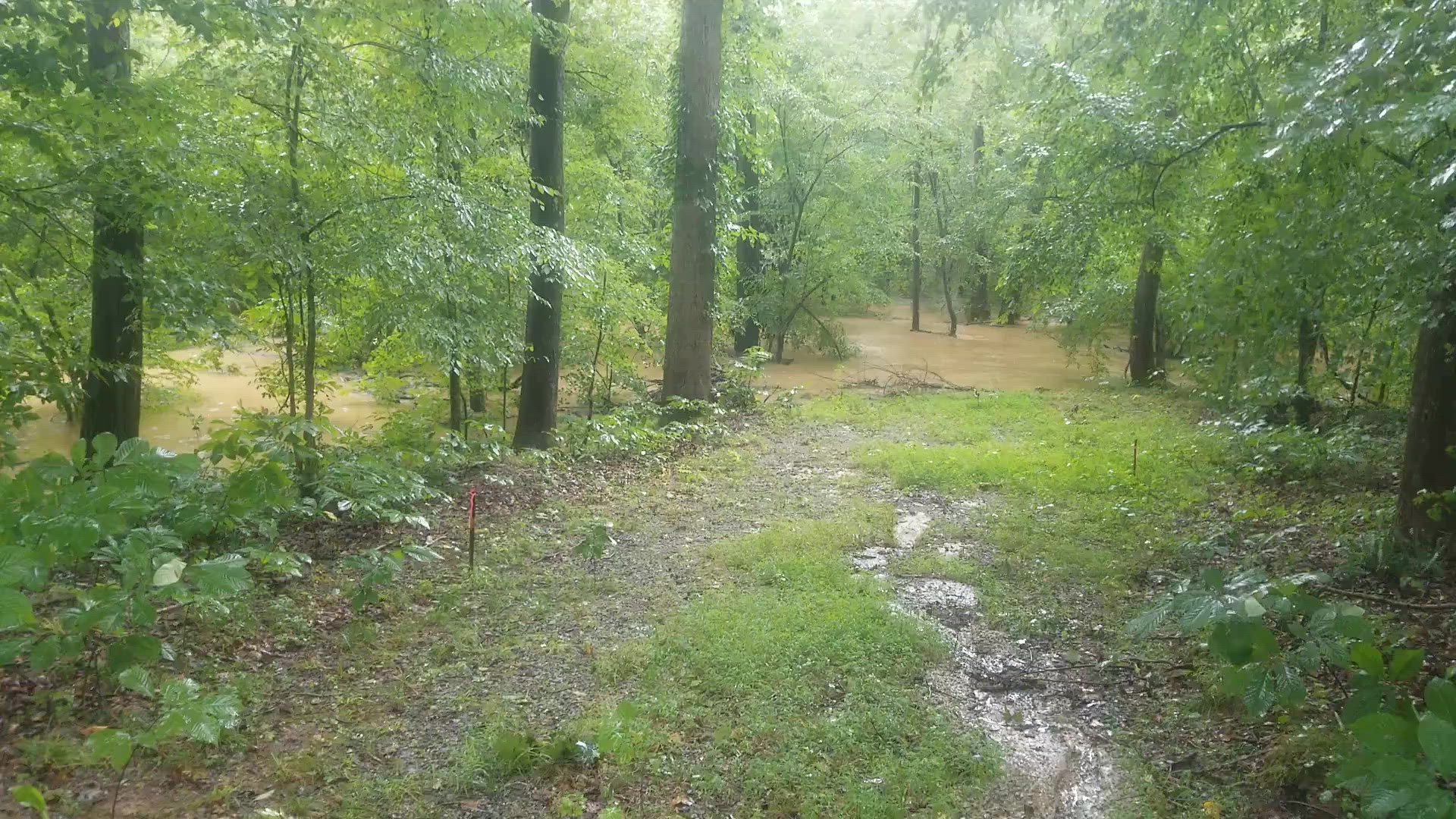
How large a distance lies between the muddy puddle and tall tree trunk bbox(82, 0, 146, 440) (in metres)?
5.36

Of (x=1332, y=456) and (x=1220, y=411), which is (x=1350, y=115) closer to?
(x=1332, y=456)

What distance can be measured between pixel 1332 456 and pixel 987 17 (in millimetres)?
4759

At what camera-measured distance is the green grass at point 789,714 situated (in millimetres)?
3730

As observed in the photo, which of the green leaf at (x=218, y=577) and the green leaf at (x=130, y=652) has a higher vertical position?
the green leaf at (x=218, y=577)

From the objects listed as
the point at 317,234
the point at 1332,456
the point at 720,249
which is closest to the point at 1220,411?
the point at 1332,456

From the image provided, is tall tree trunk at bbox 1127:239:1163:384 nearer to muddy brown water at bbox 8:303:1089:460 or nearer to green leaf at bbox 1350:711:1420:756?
muddy brown water at bbox 8:303:1089:460

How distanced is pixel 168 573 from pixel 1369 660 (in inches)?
155

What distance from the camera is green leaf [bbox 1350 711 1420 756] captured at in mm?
2475

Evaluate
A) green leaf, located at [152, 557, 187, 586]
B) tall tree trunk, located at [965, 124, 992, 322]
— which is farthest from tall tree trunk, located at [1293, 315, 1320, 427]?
tall tree trunk, located at [965, 124, 992, 322]

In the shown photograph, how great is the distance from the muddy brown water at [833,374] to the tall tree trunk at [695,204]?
3.68 metres

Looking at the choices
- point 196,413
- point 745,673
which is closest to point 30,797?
point 745,673

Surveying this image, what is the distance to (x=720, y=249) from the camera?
11.6 metres

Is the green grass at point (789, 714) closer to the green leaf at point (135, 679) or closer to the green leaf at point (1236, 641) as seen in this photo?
the green leaf at point (1236, 641)

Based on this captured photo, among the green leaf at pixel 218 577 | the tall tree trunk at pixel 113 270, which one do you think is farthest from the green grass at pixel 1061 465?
the tall tree trunk at pixel 113 270
